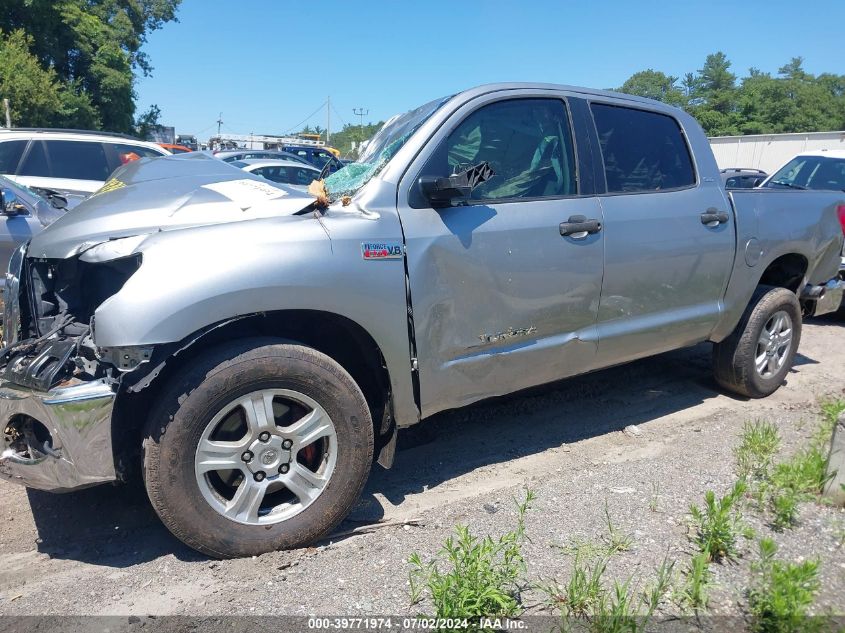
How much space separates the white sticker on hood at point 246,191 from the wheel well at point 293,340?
589mm

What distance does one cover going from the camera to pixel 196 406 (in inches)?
101

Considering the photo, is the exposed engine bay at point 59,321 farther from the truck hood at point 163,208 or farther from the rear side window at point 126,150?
the rear side window at point 126,150

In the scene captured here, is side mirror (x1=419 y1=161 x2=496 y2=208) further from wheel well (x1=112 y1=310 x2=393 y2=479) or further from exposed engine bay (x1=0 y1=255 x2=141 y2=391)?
exposed engine bay (x1=0 y1=255 x2=141 y2=391)

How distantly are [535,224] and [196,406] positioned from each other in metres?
1.86

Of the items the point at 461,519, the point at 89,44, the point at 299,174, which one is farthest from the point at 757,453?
the point at 89,44

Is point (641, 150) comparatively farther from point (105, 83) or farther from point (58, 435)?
point (105, 83)

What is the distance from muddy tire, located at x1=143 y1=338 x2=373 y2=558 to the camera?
2.56m

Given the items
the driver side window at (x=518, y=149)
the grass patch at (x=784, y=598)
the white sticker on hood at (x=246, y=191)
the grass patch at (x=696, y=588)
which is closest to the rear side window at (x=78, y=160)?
the white sticker on hood at (x=246, y=191)

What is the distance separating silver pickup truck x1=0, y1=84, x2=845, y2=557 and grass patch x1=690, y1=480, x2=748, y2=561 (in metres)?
1.07

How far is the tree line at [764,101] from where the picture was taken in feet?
147

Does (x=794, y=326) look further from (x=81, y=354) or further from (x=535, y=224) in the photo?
(x=81, y=354)

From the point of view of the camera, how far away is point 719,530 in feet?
8.97

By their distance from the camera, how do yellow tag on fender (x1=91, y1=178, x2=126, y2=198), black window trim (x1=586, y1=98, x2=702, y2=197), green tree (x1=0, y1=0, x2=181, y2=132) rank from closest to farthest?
yellow tag on fender (x1=91, y1=178, x2=126, y2=198), black window trim (x1=586, y1=98, x2=702, y2=197), green tree (x1=0, y1=0, x2=181, y2=132)

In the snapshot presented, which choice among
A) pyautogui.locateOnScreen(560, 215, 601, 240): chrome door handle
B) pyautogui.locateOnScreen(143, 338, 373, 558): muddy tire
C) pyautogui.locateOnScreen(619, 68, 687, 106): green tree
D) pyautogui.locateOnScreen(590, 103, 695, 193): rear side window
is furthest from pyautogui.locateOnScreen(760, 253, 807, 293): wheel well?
pyautogui.locateOnScreen(619, 68, 687, 106): green tree
